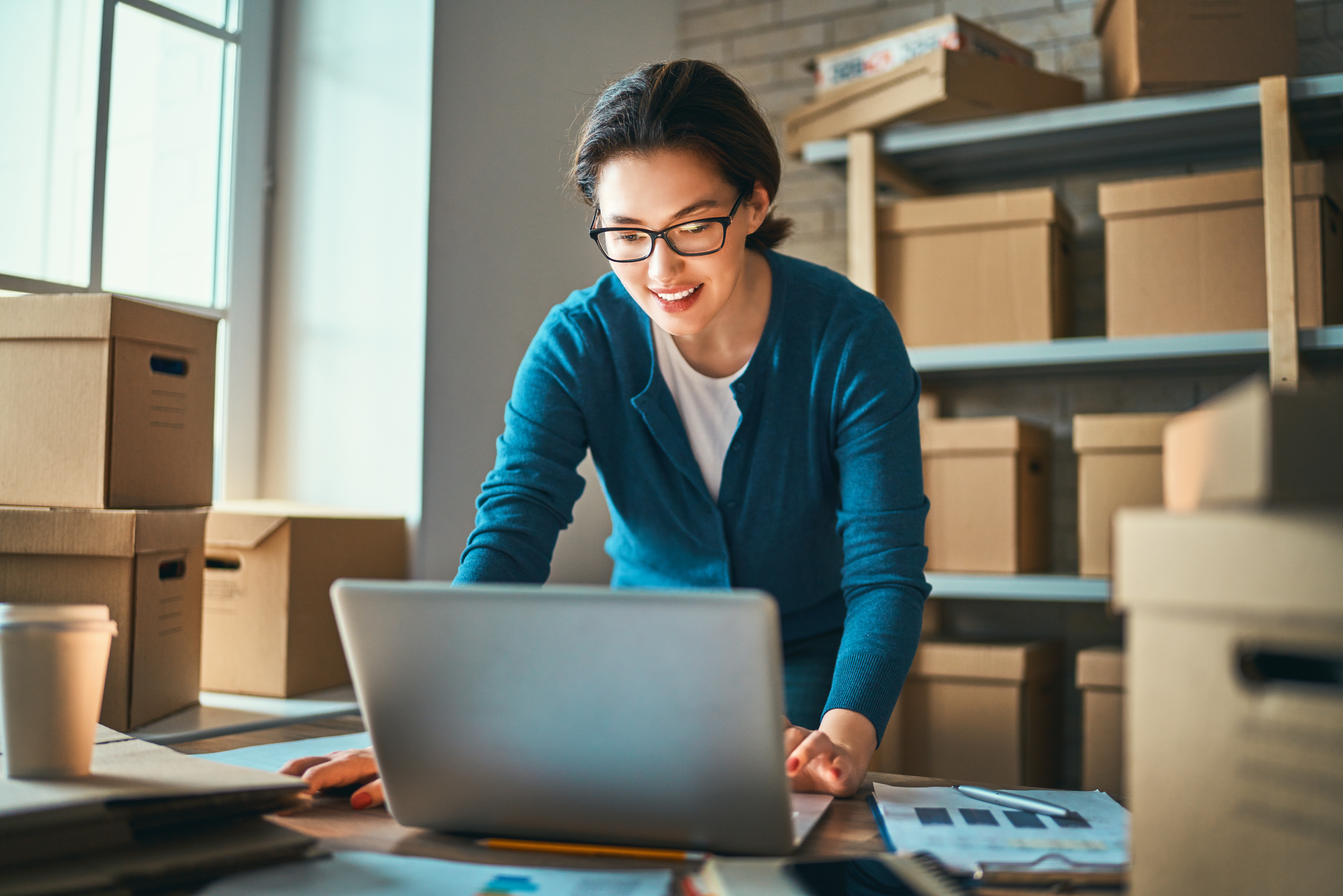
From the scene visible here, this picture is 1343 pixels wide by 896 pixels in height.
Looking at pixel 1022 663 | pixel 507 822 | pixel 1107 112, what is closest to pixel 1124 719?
pixel 1022 663

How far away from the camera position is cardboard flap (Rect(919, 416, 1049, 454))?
6.40 ft

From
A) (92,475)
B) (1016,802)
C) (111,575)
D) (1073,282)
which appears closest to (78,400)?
(92,475)

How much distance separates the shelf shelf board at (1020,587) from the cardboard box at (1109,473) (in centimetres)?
4

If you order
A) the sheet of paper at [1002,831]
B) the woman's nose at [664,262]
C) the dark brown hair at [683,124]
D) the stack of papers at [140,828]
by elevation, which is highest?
the dark brown hair at [683,124]

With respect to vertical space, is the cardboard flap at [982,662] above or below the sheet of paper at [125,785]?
below

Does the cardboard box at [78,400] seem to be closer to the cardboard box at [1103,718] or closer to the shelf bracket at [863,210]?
the shelf bracket at [863,210]

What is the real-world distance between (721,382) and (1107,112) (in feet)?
3.91

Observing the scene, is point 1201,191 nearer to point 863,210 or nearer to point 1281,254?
point 1281,254

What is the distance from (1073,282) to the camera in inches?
88.4

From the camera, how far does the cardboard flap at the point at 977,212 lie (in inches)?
76.5

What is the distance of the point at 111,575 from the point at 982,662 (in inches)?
57.1

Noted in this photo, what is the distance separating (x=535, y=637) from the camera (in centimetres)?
57

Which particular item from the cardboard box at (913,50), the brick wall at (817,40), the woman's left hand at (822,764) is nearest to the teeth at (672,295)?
the woman's left hand at (822,764)

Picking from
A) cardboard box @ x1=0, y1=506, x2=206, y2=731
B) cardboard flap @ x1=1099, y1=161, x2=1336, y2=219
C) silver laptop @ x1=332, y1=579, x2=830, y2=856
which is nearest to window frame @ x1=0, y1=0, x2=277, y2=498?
cardboard box @ x1=0, y1=506, x2=206, y2=731
